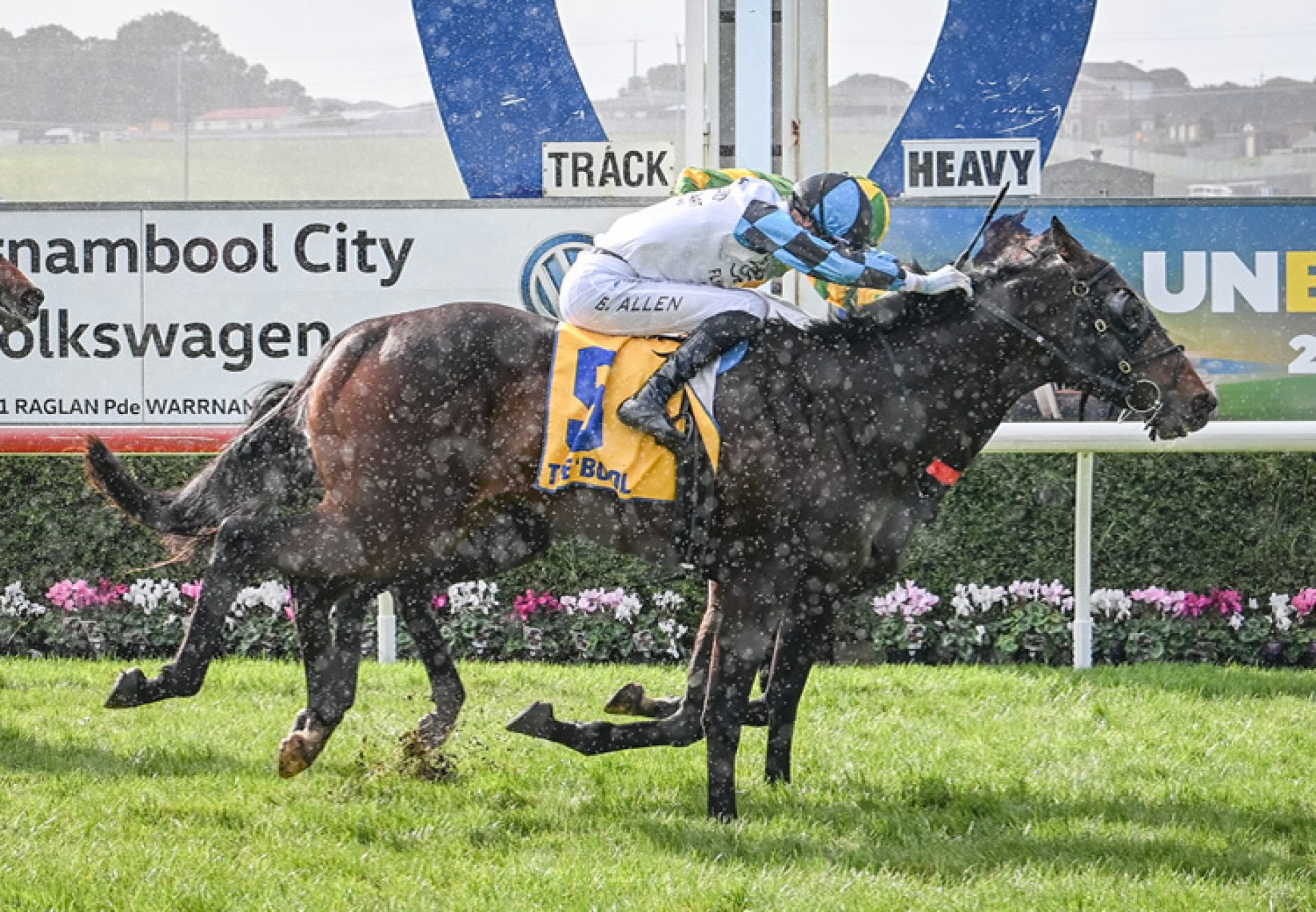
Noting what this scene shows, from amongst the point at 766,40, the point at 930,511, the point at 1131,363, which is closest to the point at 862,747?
the point at 930,511

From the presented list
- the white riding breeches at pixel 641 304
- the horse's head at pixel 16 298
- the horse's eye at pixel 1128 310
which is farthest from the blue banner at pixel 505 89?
the horse's eye at pixel 1128 310

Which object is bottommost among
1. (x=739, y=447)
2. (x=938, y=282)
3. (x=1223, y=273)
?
(x=739, y=447)

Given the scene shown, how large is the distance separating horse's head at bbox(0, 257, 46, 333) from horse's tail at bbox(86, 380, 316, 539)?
1.31 meters

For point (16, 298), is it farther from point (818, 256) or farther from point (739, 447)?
point (818, 256)

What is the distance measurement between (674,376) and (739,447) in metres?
0.28

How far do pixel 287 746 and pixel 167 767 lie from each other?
558mm

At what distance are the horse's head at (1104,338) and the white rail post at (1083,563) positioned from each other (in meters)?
2.14

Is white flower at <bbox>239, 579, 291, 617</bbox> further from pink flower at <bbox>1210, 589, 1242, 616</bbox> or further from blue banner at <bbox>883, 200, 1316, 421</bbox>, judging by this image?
pink flower at <bbox>1210, 589, 1242, 616</bbox>

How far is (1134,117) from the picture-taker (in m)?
7.81

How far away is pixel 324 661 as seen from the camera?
5191 mm

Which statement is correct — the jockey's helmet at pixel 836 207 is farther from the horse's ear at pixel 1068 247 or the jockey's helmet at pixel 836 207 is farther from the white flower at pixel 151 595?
the white flower at pixel 151 595

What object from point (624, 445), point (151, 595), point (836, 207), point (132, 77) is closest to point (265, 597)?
point (151, 595)

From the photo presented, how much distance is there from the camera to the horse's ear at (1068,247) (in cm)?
490

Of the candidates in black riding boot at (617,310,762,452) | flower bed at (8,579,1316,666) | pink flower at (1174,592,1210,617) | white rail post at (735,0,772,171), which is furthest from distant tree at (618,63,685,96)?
pink flower at (1174,592,1210,617)
